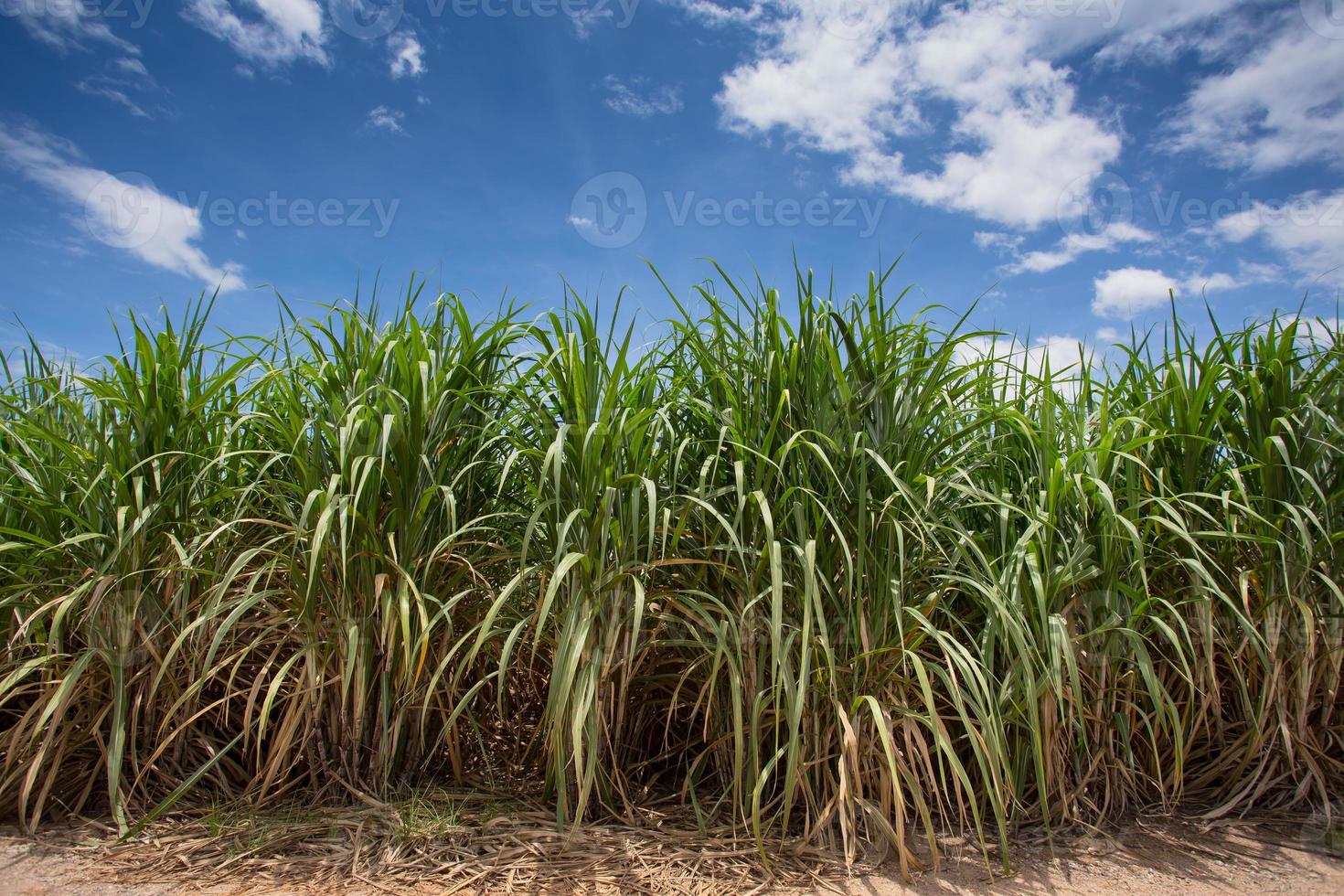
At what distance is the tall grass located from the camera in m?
2.06

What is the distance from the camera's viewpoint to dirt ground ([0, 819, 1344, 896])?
6.28ft

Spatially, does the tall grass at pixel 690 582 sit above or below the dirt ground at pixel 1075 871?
above

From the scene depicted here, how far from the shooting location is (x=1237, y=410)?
275cm

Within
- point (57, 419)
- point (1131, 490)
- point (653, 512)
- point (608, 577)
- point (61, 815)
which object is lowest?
point (61, 815)

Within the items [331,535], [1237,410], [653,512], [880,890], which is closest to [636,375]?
[653,512]

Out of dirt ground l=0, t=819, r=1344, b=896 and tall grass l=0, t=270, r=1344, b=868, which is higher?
tall grass l=0, t=270, r=1344, b=868

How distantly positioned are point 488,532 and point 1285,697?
249 cm

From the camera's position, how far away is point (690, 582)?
7.36ft

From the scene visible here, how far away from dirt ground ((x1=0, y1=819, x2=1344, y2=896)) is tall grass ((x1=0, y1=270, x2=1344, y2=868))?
0.09 meters

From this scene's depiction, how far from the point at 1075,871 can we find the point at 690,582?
1.22 metres

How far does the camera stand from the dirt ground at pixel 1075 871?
192cm

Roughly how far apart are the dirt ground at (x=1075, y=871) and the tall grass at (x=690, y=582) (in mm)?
93

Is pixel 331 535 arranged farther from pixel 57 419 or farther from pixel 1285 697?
pixel 1285 697

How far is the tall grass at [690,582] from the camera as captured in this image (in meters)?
2.06
